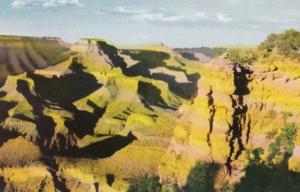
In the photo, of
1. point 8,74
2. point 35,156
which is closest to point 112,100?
point 8,74

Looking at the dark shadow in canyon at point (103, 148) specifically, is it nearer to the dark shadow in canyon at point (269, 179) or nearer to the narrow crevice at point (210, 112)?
the narrow crevice at point (210, 112)

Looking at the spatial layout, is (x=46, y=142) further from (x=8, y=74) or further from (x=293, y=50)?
(x=293, y=50)

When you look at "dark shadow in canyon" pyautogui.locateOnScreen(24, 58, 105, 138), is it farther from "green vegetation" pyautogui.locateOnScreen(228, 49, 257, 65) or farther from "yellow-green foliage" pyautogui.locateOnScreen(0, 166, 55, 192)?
"green vegetation" pyautogui.locateOnScreen(228, 49, 257, 65)

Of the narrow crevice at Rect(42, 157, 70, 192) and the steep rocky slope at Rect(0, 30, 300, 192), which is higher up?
the steep rocky slope at Rect(0, 30, 300, 192)

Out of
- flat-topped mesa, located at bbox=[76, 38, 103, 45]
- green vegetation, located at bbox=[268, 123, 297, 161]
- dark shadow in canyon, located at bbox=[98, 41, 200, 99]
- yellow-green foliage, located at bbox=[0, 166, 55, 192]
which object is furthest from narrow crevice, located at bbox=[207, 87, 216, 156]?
dark shadow in canyon, located at bbox=[98, 41, 200, 99]

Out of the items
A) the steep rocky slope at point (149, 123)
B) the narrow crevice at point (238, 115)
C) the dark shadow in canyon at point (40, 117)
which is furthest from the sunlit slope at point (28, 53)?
the narrow crevice at point (238, 115)

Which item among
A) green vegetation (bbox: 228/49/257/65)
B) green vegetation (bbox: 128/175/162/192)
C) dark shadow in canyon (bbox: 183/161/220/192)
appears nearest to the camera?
dark shadow in canyon (bbox: 183/161/220/192)

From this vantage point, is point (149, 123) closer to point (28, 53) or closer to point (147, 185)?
point (28, 53)
